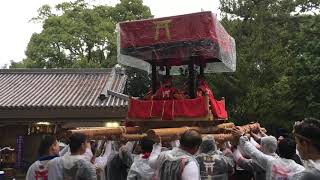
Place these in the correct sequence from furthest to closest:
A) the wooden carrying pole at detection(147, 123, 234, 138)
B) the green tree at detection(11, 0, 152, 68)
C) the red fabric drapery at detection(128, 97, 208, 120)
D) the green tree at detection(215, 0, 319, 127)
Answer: the green tree at detection(11, 0, 152, 68) → the green tree at detection(215, 0, 319, 127) → the red fabric drapery at detection(128, 97, 208, 120) → the wooden carrying pole at detection(147, 123, 234, 138)

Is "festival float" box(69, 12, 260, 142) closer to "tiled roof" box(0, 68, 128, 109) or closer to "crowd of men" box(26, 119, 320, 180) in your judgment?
"crowd of men" box(26, 119, 320, 180)

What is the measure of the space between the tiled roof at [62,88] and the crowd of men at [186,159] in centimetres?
1091

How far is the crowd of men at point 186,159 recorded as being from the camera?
4.12m

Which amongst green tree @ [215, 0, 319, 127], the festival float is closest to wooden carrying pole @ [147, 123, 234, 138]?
the festival float

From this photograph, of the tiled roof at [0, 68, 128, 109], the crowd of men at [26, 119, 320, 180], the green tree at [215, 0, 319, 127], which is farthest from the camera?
the green tree at [215, 0, 319, 127]

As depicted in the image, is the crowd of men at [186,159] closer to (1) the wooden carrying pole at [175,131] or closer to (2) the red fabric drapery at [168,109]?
(1) the wooden carrying pole at [175,131]

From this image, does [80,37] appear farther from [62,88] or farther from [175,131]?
[175,131]

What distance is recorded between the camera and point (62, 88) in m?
20.8

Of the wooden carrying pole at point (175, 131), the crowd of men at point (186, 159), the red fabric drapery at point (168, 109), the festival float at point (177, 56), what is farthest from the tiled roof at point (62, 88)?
the crowd of men at point (186, 159)

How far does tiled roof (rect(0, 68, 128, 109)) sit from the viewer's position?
17.6 meters

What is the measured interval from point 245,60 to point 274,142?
16604mm

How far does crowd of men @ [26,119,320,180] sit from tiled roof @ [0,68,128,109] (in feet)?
35.8

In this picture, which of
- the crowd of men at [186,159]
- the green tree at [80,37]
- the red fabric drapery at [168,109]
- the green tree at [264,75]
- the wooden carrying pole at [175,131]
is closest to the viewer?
the crowd of men at [186,159]

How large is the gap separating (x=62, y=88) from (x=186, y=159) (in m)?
17.4
